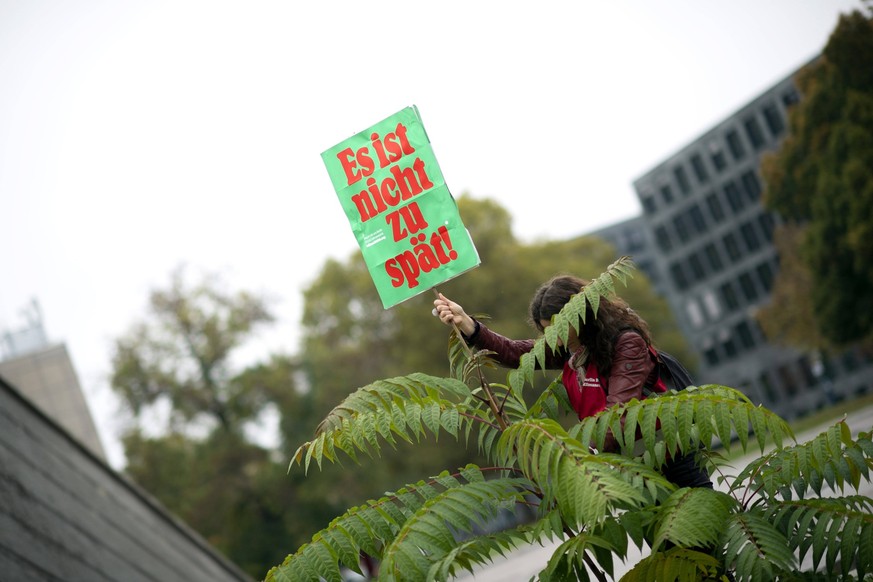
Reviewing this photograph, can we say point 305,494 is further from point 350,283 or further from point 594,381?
point 594,381

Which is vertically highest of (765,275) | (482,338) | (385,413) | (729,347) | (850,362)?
(482,338)

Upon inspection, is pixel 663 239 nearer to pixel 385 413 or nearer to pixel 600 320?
pixel 600 320

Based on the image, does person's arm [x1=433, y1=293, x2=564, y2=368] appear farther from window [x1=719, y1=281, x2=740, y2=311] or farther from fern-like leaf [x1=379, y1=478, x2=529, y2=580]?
window [x1=719, y1=281, x2=740, y2=311]

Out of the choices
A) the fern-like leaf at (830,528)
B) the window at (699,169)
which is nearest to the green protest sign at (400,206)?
the fern-like leaf at (830,528)

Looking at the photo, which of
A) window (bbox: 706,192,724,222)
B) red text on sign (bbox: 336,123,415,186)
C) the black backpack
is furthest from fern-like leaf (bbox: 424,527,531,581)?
window (bbox: 706,192,724,222)

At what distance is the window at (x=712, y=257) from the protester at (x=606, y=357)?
273ft

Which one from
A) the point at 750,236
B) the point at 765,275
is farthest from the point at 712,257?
the point at 765,275

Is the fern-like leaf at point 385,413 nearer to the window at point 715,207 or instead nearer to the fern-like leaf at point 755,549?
the fern-like leaf at point 755,549

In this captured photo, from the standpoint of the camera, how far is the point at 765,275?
8262 centimetres

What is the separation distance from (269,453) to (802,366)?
45.3 metres

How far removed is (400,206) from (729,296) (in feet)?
274

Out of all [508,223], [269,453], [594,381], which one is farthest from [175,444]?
[594,381]

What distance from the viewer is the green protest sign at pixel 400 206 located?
17.8 feet

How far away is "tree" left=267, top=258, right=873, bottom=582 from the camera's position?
395cm
